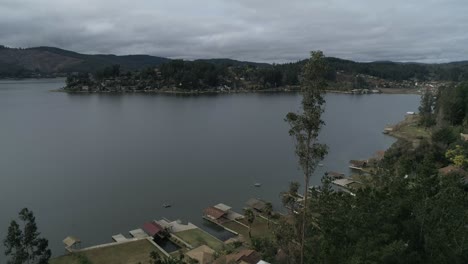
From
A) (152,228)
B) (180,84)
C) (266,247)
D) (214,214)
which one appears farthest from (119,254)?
(180,84)

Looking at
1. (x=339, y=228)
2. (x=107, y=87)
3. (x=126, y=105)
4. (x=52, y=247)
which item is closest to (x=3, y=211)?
(x=52, y=247)

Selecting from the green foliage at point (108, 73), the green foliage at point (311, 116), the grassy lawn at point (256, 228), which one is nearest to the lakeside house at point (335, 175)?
the grassy lawn at point (256, 228)

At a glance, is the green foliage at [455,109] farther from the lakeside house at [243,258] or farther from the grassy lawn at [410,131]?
the lakeside house at [243,258]

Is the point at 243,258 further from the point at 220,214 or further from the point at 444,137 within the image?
the point at 444,137

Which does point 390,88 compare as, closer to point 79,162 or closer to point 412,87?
point 412,87

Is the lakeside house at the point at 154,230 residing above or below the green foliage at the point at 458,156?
below

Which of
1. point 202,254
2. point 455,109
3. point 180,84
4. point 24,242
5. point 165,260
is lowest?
point 202,254
